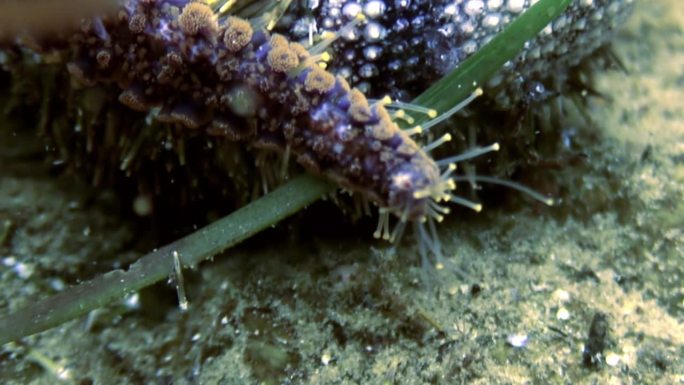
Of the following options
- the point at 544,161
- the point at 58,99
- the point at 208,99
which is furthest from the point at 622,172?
the point at 58,99

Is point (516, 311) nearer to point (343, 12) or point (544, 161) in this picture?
point (544, 161)

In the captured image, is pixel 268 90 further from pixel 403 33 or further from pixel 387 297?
pixel 387 297

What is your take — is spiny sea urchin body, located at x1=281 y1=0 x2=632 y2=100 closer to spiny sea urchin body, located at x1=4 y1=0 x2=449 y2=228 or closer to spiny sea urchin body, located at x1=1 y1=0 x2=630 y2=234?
spiny sea urchin body, located at x1=1 y1=0 x2=630 y2=234

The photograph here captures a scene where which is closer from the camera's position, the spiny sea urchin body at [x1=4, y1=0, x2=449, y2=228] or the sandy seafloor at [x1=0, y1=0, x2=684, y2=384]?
the spiny sea urchin body at [x1=4, y1=0, x2=449, y2=228]

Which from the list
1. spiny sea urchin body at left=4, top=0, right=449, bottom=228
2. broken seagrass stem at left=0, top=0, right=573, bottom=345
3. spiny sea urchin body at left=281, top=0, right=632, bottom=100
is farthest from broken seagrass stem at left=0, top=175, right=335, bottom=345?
spiny sea urchin body at left=281, top=0, right=632, bottom=100

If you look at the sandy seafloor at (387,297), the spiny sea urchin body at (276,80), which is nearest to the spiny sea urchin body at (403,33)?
the spiny sea urchin body at (276,80)

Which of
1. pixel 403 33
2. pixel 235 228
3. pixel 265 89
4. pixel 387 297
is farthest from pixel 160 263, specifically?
pixel 403 33
